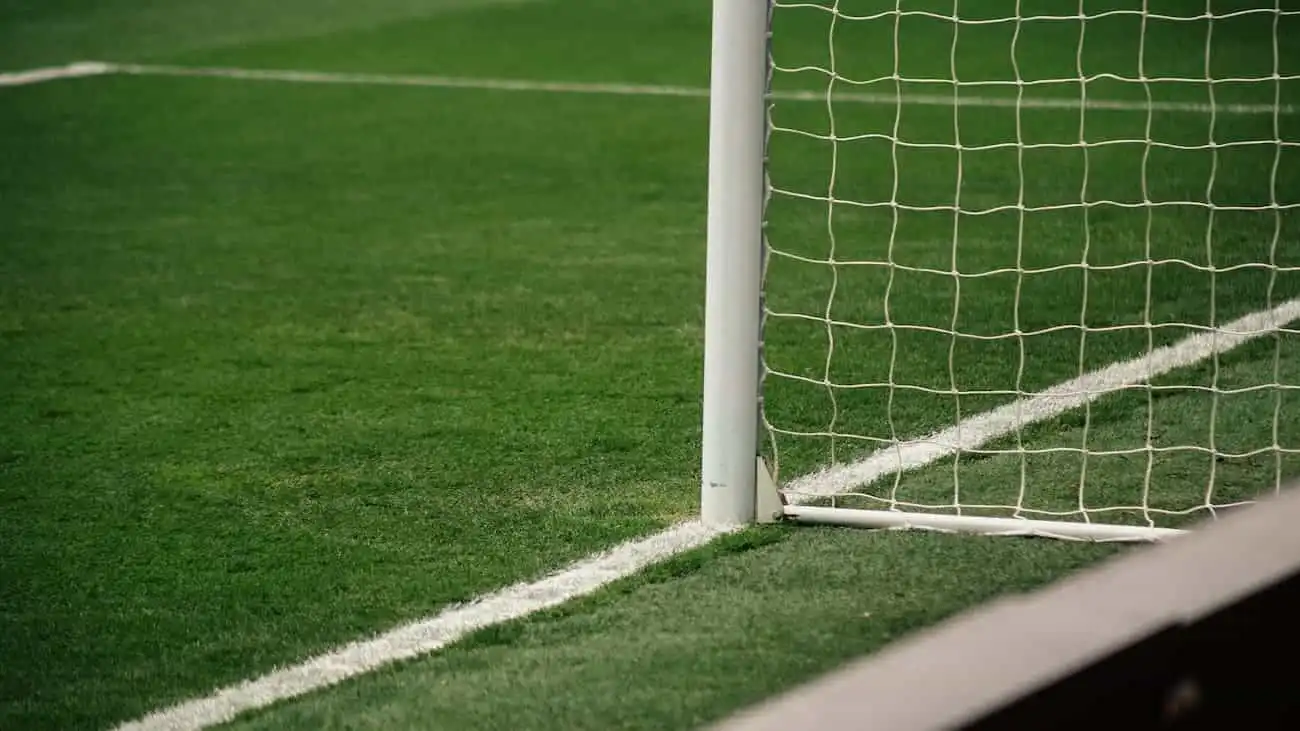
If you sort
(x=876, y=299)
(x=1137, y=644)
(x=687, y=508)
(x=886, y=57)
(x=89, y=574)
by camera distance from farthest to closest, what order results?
(x=886, y=57)
(x=876, y=299)
(x=687, y=508)
(x=89, y=574)
(x=1137, y=644)

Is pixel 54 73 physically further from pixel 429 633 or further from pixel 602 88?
pixel 429 633

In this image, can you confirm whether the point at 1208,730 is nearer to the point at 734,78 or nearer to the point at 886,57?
the point at 734,78

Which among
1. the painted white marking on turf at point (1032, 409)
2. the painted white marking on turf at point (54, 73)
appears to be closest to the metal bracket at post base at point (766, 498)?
the painted white marking on turf at point (1032, 409)

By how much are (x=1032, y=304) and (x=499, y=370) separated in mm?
1570

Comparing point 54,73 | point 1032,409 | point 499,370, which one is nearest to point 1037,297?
point 1032,409

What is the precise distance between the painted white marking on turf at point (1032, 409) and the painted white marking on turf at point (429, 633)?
0.39 meters

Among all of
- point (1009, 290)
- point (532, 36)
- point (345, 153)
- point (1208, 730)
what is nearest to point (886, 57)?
point (532, 36)

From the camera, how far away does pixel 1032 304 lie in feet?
17.3

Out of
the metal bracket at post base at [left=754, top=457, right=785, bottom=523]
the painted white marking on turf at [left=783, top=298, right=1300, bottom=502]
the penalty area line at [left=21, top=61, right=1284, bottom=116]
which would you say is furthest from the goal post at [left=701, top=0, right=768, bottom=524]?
the penalty area line at [left=21, top=61, right=1284, bottom=116]

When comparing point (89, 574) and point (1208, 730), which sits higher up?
point (1208, 730)

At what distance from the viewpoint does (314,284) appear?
5.73 meters

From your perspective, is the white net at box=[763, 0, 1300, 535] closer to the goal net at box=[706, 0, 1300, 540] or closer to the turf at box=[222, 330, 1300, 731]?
the goal net at box=[706, 0, 1300, 540]

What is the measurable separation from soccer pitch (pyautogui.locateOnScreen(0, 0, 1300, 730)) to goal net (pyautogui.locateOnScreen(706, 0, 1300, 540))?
0.08 feet

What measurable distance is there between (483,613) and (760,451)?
65 cm
